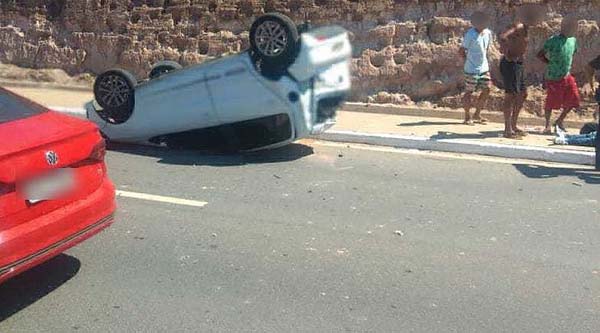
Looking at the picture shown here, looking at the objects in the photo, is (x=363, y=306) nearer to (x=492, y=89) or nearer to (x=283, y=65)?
(x=283, y=65)

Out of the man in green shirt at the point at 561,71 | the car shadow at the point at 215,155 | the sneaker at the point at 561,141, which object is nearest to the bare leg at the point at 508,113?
the sneaker at the point at 561,141

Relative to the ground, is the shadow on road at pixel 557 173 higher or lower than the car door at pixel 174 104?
lower

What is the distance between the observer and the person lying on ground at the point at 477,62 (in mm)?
9633

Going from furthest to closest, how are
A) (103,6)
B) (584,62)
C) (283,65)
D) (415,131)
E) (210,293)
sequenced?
(103,6), (584,62), (415,131), (283,65), (210,293)

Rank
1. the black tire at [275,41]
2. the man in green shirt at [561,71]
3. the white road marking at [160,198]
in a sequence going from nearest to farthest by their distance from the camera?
the white road marking at [160,198]
the black tire at [275,41]
the man in green shirt at [561,71]

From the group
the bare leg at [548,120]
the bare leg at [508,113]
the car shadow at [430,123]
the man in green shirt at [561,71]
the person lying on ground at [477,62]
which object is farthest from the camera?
the car shadow at [430,123]

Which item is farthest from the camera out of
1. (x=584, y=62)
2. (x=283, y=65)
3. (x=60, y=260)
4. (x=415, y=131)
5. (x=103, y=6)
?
(x=103, y=6)

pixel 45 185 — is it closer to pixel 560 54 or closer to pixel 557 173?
pixel 557 173

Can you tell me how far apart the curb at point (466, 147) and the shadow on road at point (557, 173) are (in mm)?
382

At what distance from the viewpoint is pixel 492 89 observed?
34.4 feet

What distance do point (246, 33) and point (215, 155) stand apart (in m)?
4.85

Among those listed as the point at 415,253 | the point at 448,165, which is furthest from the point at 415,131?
the point at 415,253

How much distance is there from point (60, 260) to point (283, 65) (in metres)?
3.38

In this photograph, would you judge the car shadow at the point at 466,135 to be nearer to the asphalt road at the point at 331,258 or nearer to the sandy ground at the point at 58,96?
the asphalt road at the point at 331,258
